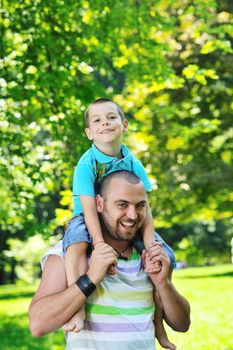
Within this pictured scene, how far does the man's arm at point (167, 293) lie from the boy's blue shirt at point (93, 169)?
520mm

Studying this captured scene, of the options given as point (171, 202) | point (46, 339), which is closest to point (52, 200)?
point (171, 202)

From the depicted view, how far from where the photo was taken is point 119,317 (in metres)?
3.50

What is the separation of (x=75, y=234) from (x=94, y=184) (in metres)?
0.39

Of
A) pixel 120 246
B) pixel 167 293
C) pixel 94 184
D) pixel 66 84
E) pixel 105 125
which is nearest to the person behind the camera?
pixel 167 293

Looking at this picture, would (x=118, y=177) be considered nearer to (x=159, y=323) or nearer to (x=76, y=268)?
(x=76, y=268)

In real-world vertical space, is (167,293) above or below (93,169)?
below

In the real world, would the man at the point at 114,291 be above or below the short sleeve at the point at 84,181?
below

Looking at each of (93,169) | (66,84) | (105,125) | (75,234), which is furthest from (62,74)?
(75,234)

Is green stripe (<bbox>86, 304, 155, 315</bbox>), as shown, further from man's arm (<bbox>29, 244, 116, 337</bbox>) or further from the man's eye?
the man's eye

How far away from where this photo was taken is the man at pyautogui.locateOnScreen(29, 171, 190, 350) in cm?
337

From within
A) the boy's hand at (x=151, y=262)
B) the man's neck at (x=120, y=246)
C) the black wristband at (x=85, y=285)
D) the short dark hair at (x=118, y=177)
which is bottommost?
the black wristband at (x=85, y=285)

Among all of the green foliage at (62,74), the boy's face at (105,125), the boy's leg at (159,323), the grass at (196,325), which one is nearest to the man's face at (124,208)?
the boy's leg at (159,323)

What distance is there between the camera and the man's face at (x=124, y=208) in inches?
139

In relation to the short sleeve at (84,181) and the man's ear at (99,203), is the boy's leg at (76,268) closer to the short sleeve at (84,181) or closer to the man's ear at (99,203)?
the man's ear at (99,203)
